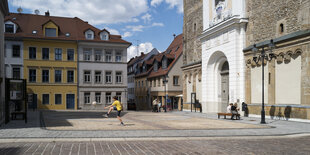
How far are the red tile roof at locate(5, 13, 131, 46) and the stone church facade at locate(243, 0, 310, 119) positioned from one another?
84.2ft

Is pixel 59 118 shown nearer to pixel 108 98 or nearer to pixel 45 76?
pixel 45 76

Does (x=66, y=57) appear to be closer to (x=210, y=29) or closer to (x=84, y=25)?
(x=84, y=25)

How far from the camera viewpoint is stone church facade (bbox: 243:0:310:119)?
1966 centimetres

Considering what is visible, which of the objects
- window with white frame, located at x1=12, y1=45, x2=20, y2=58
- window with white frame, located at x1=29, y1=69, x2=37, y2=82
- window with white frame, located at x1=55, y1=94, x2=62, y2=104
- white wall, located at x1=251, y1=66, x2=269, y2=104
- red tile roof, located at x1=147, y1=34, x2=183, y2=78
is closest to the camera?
white wall, located at x1=251, y1=66, x2=269, y2=104

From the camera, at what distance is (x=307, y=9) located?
19.4m

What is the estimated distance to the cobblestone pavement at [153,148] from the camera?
8.71 m

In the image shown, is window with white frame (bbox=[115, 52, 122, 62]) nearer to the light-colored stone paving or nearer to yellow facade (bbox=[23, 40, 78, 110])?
yellow facade (bbox=[23, 40, 78, 110])

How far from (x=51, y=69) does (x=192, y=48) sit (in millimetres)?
20986

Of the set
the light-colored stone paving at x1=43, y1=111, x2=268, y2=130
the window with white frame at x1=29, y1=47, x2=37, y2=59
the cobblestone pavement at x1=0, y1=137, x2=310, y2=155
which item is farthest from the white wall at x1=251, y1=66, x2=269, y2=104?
the window with white frame at x1=29, y1=47, x2=37, y2=59

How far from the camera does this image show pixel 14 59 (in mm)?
42344

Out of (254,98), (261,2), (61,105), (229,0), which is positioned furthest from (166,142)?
(61,105)

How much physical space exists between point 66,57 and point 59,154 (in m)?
38.3

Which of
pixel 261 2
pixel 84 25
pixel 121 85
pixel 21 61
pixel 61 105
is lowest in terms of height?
pixel 61 105

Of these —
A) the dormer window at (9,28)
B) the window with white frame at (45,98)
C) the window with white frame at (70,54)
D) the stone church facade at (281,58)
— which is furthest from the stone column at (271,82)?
the dormer window at (9,28)
